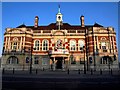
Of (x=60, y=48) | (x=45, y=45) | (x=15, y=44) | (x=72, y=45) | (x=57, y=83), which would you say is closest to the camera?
(x=57, y=83)

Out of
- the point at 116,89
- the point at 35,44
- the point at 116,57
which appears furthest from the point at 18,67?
the point at 116,89

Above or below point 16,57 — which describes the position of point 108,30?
above

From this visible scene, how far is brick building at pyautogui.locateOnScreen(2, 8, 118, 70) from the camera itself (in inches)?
1387

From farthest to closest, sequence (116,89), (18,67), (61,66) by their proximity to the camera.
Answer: (61,66) → (18,67) → (116,89)

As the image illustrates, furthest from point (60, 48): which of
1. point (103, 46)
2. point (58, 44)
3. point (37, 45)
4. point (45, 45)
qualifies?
point (103, 46)

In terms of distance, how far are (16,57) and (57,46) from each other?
1049cm

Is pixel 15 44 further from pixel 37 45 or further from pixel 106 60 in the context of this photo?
pixel 106 60

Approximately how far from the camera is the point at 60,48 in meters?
36.7

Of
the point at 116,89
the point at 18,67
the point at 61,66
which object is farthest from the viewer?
the point at 61,66

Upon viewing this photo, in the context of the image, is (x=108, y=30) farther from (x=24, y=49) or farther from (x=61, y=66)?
(x=24, y=49)

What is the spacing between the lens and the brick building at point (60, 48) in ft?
116

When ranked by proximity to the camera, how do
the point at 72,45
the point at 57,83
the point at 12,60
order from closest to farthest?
1. the point at 57,83
2. the point at 12,60
3. the point at 72,45

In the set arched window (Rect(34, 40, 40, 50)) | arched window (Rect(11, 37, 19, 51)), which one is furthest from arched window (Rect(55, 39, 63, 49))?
arched window (Rect(11, 37, 19, 51))

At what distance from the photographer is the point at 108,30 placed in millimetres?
36625
